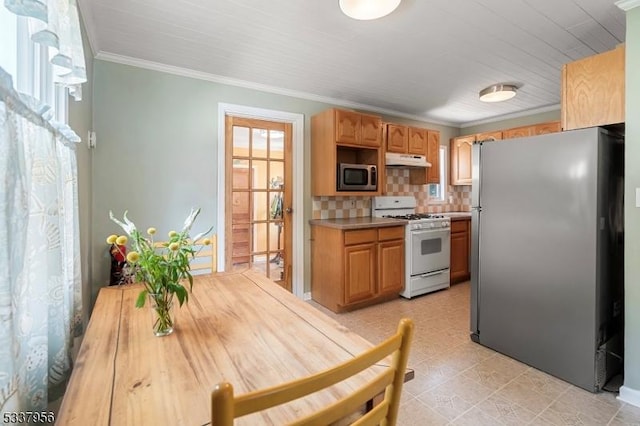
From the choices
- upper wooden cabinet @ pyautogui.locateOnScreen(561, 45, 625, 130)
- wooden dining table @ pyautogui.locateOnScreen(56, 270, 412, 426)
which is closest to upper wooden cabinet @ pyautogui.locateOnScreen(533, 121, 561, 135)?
upper wooden cabinet @ pyautogui.locateOnScreen(561, 45, 625, 130)

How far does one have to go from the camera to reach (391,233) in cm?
348

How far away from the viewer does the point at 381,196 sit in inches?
164

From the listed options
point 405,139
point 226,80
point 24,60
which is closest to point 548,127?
point 405,139

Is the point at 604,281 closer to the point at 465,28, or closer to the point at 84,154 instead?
the point at 465,28

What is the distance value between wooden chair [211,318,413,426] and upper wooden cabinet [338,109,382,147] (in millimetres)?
2884

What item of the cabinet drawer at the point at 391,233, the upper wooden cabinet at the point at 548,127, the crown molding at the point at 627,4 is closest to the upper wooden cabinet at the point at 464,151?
the upper wooden cabinet at the point at 548,127

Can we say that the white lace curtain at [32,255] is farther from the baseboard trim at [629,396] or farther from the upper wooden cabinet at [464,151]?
the upper wooden cabinet at [464,151]

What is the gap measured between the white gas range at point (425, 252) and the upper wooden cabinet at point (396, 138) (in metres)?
0.70

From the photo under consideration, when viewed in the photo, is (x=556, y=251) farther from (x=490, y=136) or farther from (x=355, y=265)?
(x=490, y=136)

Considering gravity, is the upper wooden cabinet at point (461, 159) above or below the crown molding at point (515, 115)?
below

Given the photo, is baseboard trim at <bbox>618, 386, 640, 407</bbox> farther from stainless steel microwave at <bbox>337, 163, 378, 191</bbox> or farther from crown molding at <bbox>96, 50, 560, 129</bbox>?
crown molding at <bbox>96, 50, 560, 129</bbox>

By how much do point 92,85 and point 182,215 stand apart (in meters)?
1.26

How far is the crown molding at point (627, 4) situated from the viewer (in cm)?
173

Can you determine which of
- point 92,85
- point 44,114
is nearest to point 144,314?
point 44,114
